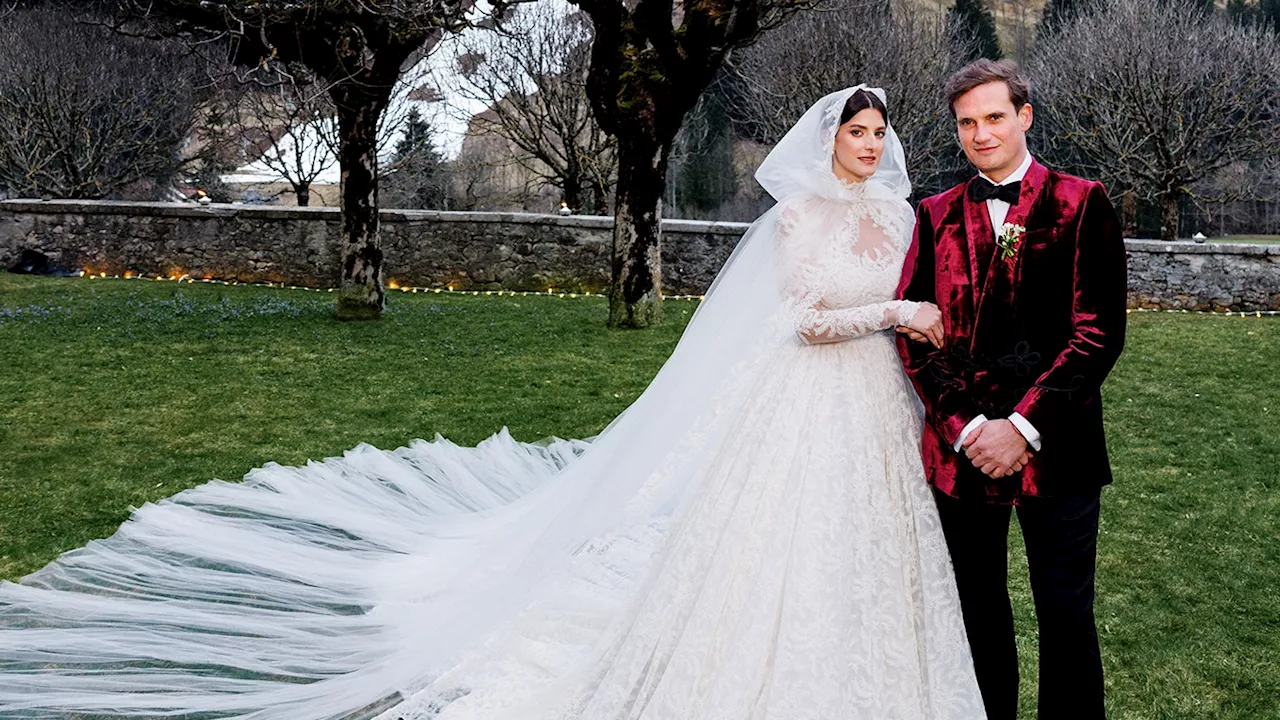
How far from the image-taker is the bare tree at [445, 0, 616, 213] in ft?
81.7

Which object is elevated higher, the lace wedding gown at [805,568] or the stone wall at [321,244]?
the stone wall at [321,244]

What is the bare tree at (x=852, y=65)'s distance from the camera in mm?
23828

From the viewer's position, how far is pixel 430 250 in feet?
54.7

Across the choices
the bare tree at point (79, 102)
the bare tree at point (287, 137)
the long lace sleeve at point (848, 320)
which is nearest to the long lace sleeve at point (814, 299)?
the long lace sleeve at point (848, 320)

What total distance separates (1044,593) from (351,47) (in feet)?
34.2

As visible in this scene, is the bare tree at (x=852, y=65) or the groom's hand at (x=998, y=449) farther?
the bare tree at (x=852, y=65)

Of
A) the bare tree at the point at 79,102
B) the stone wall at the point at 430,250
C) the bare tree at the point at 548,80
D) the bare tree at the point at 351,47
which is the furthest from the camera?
the bare tree at the point at 548,80

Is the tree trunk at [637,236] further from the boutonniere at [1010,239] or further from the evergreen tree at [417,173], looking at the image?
the evergreen tree at [417,173]

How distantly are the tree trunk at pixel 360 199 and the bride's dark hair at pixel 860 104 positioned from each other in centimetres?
907

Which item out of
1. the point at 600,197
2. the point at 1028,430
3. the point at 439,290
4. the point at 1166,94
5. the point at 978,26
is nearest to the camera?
the point at 1028,430

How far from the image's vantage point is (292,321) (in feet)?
40.8

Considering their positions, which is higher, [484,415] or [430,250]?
[430,250]

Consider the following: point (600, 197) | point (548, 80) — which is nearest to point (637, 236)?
point (600, 197)

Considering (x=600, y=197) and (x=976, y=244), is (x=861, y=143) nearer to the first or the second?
(x=976, y=244)
